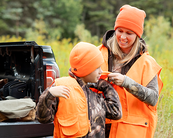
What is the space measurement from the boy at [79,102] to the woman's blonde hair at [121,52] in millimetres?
365

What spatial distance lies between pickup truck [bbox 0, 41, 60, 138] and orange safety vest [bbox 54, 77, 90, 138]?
0.82 m

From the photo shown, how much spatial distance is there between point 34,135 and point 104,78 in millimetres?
1036

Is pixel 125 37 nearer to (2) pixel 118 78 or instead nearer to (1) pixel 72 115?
(2) pixel 118 78

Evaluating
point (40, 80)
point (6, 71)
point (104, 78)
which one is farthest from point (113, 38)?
point (6, 71)

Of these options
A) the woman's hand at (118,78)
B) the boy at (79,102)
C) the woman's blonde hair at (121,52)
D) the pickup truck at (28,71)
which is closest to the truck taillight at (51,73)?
the pickup truck at (28,71)

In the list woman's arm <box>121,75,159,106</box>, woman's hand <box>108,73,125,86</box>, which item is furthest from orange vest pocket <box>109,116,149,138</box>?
woman's hand <box>108,73,125,86</box>

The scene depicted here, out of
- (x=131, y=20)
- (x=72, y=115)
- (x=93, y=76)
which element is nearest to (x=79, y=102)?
(x=72, y=115)

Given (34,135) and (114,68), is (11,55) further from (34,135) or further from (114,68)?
(114,68)

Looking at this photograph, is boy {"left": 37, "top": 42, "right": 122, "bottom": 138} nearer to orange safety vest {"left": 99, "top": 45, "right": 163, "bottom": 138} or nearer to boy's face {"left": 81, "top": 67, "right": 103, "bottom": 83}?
boy's face {"left": 81, "top": 67, "right": 103, "bottom": 83}

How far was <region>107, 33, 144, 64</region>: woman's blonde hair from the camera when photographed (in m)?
1.95

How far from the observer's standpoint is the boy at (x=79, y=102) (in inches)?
57.4

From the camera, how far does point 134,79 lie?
1847 millimetres

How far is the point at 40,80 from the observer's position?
2613 mm

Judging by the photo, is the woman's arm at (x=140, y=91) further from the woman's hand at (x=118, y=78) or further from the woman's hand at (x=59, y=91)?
the woman's hand at (x=59, y=91)
